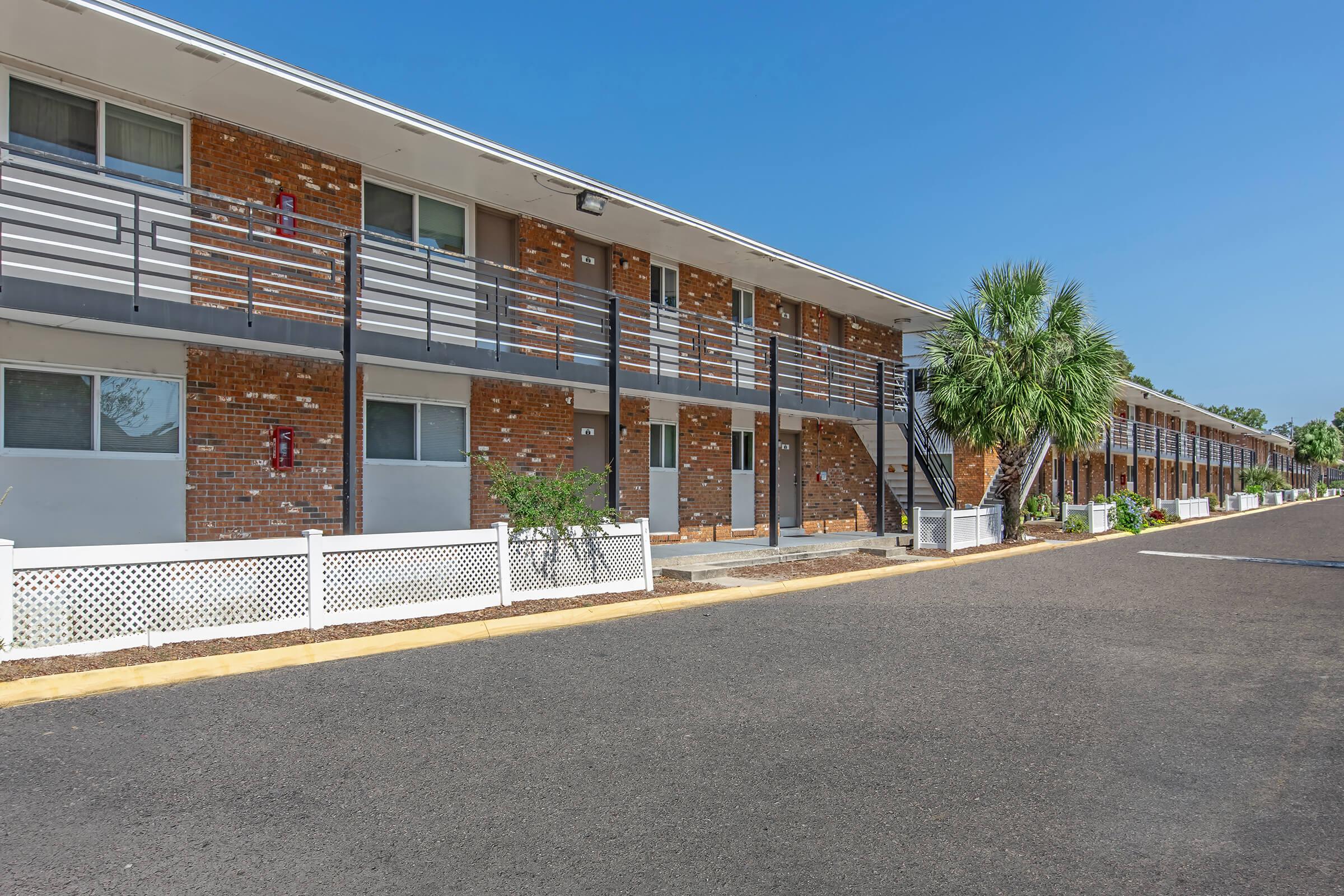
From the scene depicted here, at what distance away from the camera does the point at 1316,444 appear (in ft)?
300

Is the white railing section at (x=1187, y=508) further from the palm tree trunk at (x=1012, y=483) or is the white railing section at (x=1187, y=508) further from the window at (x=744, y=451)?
the window at (x=744, y=451)

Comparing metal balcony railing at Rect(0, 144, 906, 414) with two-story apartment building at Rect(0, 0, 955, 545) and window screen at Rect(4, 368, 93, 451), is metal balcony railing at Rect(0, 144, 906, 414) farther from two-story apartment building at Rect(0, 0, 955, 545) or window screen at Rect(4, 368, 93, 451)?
window screen at Rect(4, 368, 93, 451)

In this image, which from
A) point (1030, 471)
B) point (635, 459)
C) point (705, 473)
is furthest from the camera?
point (1030, 471)

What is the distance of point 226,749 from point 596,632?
4.33 meters

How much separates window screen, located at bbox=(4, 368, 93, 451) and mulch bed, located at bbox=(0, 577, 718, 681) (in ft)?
11.3

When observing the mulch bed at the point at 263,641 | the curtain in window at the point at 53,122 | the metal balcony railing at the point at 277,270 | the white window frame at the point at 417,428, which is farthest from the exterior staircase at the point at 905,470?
the curtain in window at the point at 53,122

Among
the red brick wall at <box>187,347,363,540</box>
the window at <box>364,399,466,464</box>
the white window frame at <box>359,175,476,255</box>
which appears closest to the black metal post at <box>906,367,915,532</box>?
the window at <box>364,399,466,464</box>

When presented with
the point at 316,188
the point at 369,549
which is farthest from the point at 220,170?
the point at 369,549

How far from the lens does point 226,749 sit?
16.8ft

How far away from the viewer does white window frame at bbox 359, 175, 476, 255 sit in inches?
484

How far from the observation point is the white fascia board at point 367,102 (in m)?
8.29

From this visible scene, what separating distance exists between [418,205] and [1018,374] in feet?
44.7

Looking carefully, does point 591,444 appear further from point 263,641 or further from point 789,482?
point 263,641

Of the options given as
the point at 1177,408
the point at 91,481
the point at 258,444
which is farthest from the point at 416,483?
the point at 1177,408
